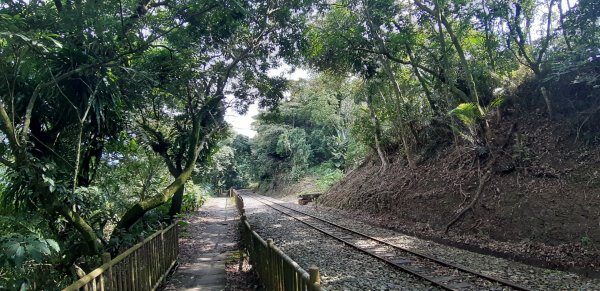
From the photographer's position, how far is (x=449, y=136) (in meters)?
17.0

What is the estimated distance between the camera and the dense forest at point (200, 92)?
6367mm

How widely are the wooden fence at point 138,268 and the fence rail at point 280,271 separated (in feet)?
5.85

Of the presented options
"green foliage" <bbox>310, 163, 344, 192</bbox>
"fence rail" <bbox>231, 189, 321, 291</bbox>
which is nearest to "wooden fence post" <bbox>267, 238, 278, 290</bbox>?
"fence rail" <bbox>231, 189, 321, 291</bbox>

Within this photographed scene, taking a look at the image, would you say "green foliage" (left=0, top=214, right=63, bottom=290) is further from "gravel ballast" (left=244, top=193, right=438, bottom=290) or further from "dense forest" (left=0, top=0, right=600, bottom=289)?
"gravel ballast" (left=244, top=193, right=438, bottom=290)

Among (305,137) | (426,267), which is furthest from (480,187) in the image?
(305,137)

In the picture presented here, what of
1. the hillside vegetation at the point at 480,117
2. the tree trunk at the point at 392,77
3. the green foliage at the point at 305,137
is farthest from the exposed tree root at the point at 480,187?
the green foliage at the point at 305,137

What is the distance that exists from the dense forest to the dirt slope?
153 mm

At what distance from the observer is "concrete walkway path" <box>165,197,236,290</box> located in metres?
7.79

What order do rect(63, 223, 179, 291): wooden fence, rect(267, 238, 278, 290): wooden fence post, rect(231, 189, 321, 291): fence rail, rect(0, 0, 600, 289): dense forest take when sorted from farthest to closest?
rect(0, 0, 600, 289): dense forest
rect(267, 238, 278, 290): wooden fence post
rect(63, 223, 179, 291): wooden fence
rect(231, 189, 321, 291): fence rail

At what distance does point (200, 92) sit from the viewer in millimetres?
14758

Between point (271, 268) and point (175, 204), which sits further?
point (175, 204)

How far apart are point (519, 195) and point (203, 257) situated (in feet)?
28.6

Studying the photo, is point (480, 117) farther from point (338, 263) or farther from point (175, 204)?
point (175, 204)

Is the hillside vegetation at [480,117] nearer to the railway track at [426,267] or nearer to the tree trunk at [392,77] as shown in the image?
the tree trunk at [392,77]
